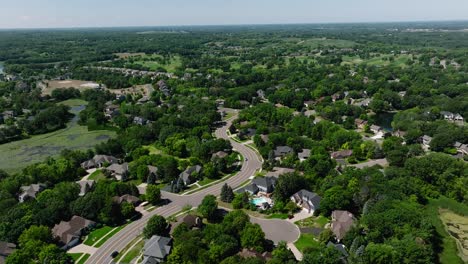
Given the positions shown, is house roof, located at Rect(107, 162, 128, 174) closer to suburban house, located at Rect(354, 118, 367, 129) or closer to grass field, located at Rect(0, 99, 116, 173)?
grass field, located at Rect(0, 99, 116, 173)

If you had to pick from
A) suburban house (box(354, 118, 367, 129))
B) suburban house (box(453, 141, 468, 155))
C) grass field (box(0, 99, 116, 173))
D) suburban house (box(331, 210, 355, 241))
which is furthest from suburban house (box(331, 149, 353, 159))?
grass field (box(0, 99, 116, 173))

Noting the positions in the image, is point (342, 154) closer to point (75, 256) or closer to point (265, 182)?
point (265, 182)

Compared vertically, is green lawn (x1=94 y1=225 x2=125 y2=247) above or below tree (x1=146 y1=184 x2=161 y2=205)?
below

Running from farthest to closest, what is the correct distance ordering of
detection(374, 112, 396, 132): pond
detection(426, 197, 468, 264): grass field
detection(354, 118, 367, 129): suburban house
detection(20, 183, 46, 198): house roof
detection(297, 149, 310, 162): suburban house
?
detection(374, 112, 396, 132): pond → detection(354, 118, 367, 129): suburban house → detection(297, 149, 310, 162): suburban house → detection(20, 183, 46, 198): house roof → detection(426, 197, 468, 264): grass field

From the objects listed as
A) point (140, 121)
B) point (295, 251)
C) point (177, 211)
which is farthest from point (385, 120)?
point (177, 211)

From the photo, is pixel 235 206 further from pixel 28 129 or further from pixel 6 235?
pixel 28 129

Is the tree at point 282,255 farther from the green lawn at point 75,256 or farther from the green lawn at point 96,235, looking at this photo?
the green lawn at point 75,256

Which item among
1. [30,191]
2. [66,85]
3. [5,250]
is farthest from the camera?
[66,85]
